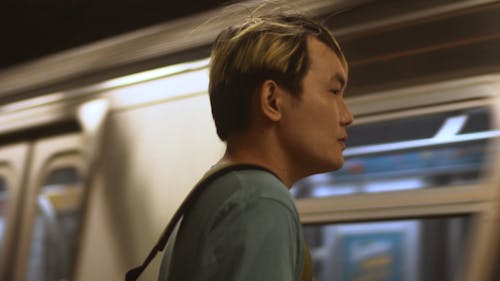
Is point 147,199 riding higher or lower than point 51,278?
higher

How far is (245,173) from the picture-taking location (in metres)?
0.97

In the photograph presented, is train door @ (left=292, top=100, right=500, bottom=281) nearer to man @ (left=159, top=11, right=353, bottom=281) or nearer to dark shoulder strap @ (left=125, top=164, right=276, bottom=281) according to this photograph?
man @ (left=159, top=11, right=353, bottom=281)

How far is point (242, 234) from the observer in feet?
2.98

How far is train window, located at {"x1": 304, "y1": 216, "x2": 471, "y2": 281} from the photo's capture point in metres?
2.15

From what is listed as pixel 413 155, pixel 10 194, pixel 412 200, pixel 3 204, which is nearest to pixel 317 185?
pixel 413 155

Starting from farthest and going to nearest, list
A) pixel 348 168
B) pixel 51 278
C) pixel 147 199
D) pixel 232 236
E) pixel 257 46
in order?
pixel 51 278 < pixel 147 199 < pixel 348 168 < pixel 257 46 < pixel 232 236

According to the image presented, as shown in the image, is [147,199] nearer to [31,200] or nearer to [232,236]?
[31,200]

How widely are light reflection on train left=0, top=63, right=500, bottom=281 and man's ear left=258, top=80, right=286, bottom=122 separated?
0.93 m

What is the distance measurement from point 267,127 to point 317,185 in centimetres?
142

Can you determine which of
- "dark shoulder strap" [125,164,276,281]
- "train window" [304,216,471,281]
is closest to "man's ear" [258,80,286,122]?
"dark shoulder strap" [125,164,276,281]

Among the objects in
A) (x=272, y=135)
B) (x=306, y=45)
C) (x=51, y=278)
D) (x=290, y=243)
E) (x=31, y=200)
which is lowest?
(x=51, y=278)

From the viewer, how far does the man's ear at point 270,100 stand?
106cm

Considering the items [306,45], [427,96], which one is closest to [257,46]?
[306,45]

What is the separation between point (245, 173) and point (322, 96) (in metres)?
0.20
